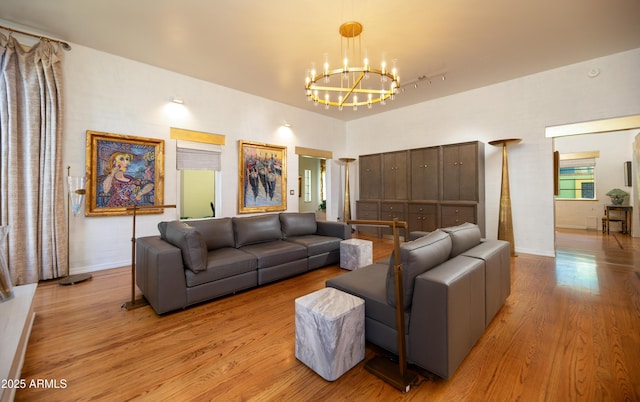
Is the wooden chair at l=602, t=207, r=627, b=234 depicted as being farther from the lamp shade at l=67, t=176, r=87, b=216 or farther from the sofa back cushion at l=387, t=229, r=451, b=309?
the lamp shade at l=67, t=176, r=87, b=216

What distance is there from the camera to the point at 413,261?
165 centimetres

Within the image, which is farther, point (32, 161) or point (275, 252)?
point (275, 252)

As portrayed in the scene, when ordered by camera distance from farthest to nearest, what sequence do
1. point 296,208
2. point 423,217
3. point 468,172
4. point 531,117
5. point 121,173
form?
point 296,208, point 423,217, point 468,172, point 531,117, point 121,173

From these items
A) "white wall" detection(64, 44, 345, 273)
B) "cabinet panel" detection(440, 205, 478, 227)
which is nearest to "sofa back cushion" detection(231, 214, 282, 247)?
"white wall" detection(64, 44, 345, 273)

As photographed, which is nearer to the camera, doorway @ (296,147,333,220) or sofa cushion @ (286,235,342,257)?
sofa cushion @ (286,235,342,257)

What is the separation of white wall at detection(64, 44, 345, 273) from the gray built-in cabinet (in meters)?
2.77

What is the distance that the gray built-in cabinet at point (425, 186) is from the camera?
5075 millimetres

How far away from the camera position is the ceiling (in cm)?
293

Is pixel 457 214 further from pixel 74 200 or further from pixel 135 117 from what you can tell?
pixel 74 200

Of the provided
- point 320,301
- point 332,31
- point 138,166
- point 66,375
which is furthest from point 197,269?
point 332,31

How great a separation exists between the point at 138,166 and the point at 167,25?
2.13 metres

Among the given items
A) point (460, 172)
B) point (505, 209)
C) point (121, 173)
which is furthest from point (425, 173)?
point (121, 173)

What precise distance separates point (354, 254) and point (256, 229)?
1482mm

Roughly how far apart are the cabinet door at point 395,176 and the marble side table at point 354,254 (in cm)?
260
